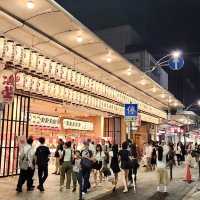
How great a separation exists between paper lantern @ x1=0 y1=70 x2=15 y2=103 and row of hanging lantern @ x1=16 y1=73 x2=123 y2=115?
→ 3307mm

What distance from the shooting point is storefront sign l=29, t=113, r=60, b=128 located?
75.4 ft

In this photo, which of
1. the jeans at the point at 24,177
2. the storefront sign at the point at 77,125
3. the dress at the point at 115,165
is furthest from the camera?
the storefront sign at the point at 77,125

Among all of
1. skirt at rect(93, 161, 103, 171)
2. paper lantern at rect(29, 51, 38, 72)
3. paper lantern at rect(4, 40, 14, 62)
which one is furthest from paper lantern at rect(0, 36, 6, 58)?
skirt at rect(93, 161, 103, 171)

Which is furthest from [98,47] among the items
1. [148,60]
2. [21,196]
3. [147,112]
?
[148,60]

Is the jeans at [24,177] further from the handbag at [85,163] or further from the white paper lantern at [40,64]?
the white paper lantern at [40,64]

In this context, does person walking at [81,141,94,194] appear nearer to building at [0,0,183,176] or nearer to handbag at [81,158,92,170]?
handbag at [81,158,92,170]

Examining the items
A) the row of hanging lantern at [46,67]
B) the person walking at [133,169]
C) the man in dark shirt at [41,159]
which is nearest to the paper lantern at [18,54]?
the row of hanging lantern at [46,67]

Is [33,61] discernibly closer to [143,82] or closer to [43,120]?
[43,120]

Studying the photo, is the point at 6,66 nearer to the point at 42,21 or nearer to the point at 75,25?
the point at 42,21

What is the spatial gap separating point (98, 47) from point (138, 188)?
23.0 ft

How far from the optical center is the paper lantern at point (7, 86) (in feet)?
30.1

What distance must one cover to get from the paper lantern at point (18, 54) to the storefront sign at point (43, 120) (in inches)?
390

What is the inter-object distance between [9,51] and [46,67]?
111 inches

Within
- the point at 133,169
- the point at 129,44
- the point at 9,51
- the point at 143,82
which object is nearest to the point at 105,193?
the point at 133,169
